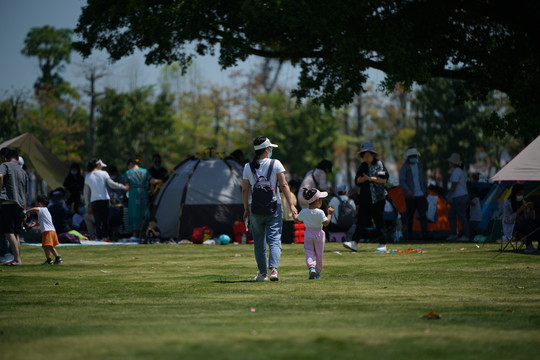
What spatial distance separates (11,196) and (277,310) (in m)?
7.49

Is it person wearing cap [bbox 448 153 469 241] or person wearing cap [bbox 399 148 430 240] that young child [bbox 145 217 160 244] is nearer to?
person wearing cap [bbox 399 148 430 240]

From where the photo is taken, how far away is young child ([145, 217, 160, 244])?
73.3ft

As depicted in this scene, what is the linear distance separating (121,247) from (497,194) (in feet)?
28.3

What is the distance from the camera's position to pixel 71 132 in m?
64.4

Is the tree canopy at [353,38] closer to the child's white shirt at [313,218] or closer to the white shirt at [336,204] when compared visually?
the white shirt at [336,204]

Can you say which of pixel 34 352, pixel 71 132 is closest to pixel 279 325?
pixel 34 352

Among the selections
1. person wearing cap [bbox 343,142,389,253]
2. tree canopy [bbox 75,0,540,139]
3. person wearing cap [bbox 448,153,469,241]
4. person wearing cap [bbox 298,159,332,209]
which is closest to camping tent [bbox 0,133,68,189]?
tree canopy [bbox 75,0,540,139]

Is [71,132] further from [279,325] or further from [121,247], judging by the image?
[279,325]

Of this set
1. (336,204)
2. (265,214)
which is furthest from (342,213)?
(265,214)

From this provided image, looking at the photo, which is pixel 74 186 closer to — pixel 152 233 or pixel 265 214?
pixel 152 233

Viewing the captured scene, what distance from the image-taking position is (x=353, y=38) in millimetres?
20391

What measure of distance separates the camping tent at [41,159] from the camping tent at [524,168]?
55.1ft

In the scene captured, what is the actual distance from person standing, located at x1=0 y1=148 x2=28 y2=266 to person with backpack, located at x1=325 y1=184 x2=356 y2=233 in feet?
30.1

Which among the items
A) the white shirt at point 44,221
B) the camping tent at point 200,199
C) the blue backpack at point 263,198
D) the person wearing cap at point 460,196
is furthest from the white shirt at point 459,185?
the blue backpack at point 263,198
